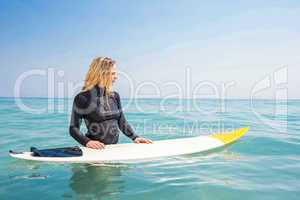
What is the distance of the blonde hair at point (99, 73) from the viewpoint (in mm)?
3623

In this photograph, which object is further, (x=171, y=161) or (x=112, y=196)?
(x=171, y=161)

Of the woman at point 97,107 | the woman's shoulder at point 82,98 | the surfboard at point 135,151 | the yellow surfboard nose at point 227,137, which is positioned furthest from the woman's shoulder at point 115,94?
the yellow surfboard nose at point 227,137

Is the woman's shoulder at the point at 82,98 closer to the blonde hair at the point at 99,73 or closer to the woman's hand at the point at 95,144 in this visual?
the blonde hair at the point at 99,73

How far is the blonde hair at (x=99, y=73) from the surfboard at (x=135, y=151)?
90cm

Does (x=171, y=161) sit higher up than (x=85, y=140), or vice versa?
(x=85, y=140)

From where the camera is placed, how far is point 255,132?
24.0 feet

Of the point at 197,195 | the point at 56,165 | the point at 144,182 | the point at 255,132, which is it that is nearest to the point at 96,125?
the point at 56,165

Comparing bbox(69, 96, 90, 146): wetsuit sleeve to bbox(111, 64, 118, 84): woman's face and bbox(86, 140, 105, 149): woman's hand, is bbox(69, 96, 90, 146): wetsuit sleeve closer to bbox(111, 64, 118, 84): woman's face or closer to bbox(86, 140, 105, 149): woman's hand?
bbox(86, 140, 105, 149): woman's hand

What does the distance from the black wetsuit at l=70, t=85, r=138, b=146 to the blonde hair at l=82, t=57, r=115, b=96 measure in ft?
0.29

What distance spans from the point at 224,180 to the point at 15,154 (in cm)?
271

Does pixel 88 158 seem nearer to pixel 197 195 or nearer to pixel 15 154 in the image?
pixel 15 154

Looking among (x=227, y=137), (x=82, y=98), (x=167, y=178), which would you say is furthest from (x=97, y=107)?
(x=227, y=137)

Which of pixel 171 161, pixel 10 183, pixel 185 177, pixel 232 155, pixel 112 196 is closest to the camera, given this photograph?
pixel 112 196

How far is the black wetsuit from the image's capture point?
11.8 ft
